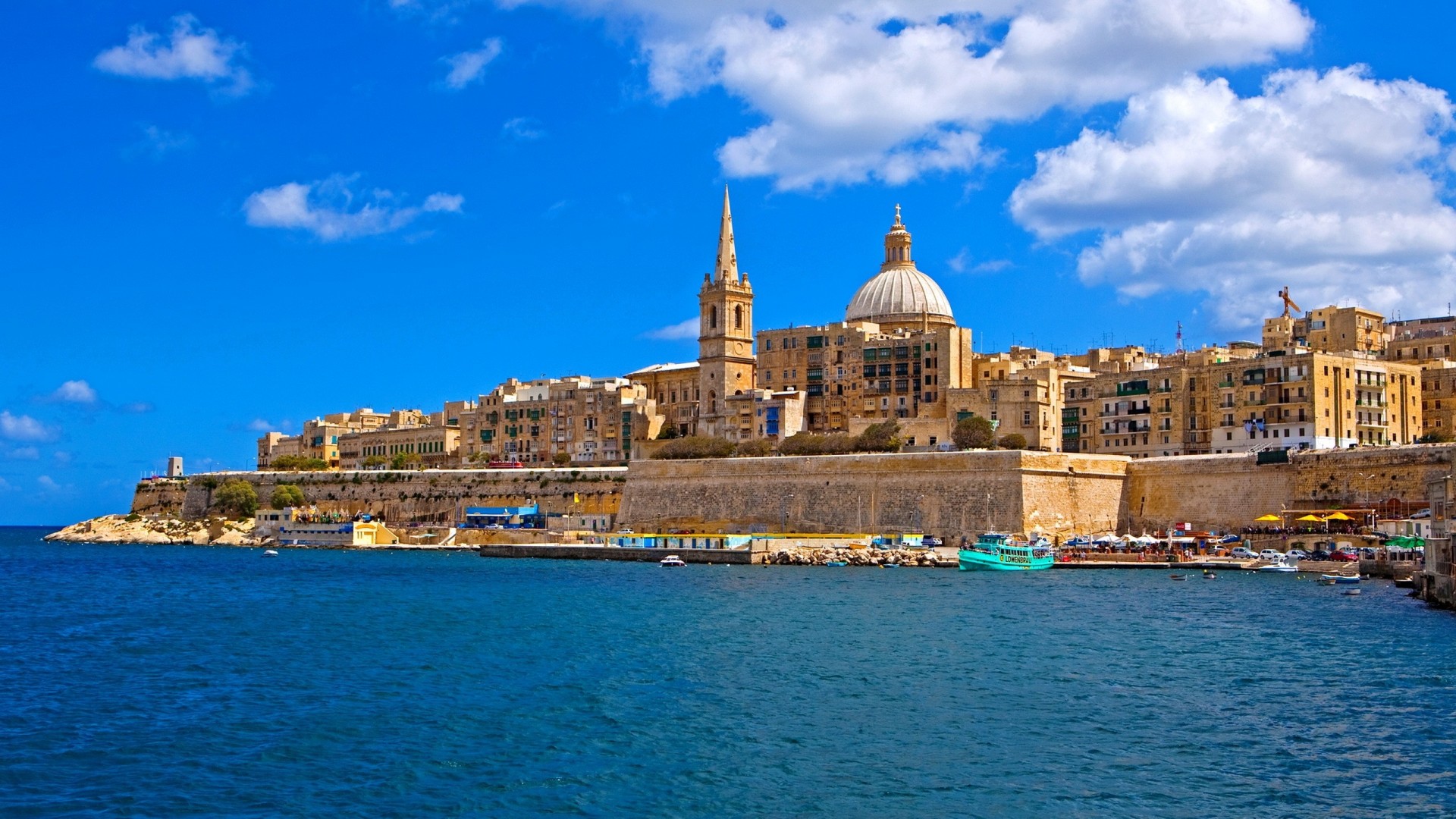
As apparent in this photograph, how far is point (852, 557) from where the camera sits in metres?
46.1

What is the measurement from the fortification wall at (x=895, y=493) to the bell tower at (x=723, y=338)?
30.1ft

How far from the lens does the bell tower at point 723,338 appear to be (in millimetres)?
67375

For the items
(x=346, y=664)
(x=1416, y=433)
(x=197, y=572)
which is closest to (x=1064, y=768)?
(x=346, y=664)

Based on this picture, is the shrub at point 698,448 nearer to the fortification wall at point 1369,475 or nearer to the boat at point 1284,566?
the fortification wall at point 1369,475

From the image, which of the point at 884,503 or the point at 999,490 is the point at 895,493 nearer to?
the point at 884,503

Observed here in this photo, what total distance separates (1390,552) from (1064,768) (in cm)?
2715

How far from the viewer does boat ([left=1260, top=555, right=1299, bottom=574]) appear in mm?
40219

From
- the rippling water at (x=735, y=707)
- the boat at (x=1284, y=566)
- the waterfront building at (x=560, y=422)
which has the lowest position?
the rippling water at (x=735, y=707)

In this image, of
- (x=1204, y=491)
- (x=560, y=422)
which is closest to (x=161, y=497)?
(x=560, y=422)

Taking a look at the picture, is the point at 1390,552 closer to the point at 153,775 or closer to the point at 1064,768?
the point at 1064,768

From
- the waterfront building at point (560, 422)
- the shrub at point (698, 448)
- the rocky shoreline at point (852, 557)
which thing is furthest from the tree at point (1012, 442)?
the waterfront building at point (560, 422)

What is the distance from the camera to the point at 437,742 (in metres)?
15.8

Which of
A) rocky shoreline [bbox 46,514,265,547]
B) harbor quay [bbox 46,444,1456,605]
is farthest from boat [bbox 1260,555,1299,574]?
rocky shoreline [bbox 46,514,265,547]

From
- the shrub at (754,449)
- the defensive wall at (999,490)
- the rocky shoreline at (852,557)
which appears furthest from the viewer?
the shrub at (754,449)
